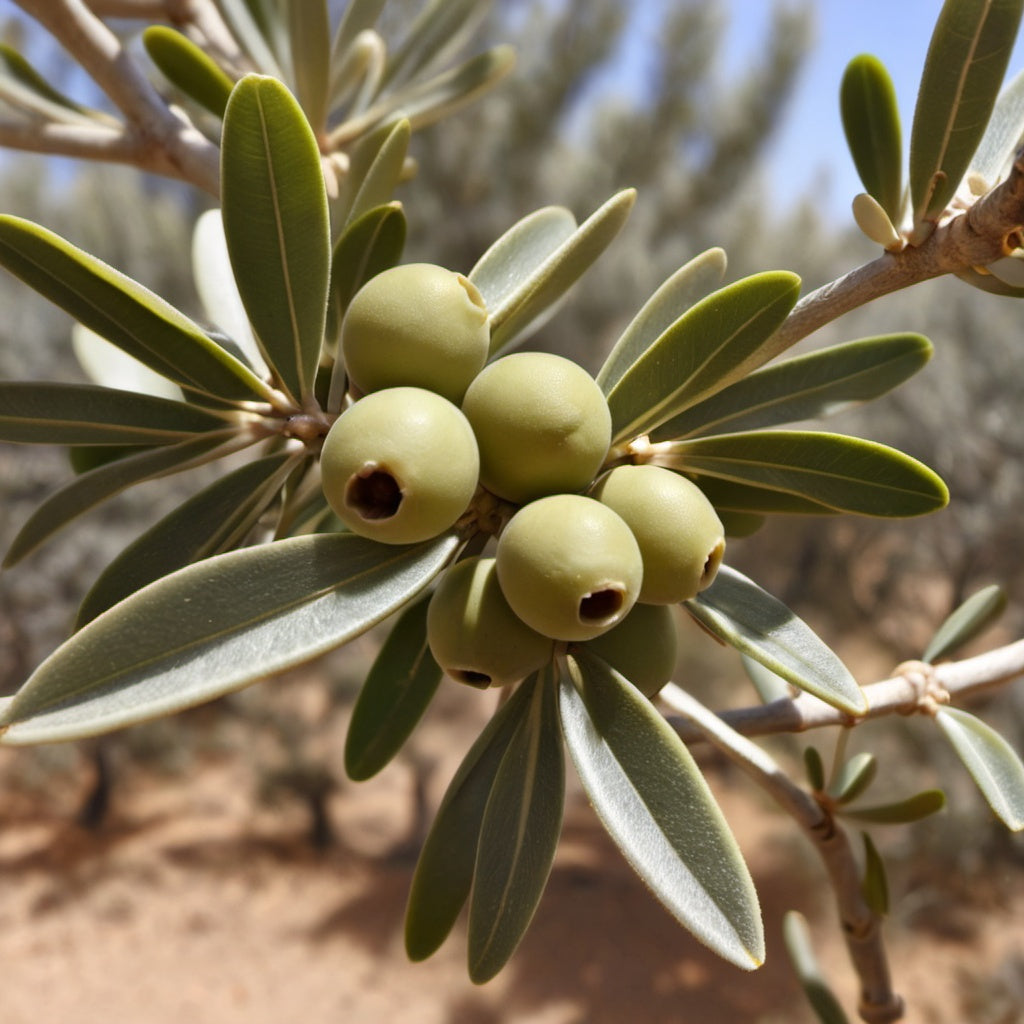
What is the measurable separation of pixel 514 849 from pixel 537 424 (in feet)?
0.82

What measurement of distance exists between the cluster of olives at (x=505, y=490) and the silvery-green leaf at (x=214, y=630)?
0.11 feet

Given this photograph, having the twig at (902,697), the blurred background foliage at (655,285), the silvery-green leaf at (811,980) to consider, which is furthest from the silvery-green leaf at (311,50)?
the blurred background foliage at (655,285)

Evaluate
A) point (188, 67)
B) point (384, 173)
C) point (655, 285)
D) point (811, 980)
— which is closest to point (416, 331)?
point (384, 173)

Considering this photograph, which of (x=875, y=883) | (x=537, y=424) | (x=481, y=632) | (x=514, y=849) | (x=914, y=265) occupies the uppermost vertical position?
(x=914, y=265)

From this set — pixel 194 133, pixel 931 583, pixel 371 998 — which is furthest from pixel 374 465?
pixel 931 583

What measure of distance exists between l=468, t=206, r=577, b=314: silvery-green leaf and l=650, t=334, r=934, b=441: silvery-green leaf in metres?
0.16

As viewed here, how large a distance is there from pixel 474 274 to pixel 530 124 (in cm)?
592

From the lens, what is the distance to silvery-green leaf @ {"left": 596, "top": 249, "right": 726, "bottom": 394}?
1.92 ft

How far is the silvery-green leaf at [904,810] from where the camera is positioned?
29.6 inches

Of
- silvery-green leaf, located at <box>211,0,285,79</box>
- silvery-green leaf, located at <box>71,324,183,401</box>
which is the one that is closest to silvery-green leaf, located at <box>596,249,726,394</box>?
silvery-green leaf, located at <box>71,324,183,401</box>

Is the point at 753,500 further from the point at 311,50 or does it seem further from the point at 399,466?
the point at 311,50

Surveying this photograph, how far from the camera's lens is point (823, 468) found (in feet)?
1.73

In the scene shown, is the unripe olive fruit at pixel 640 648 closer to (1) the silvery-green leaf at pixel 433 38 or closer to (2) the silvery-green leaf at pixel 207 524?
(2) the silvery-green leaf at pixel 207 524

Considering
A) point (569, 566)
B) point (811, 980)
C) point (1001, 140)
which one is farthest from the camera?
point (811, 980)
